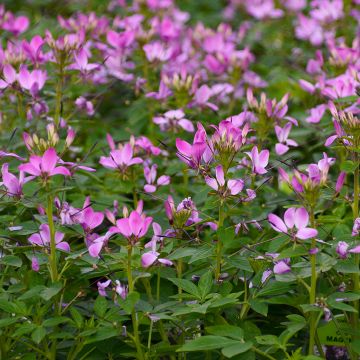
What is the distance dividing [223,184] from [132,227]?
0.79 ft

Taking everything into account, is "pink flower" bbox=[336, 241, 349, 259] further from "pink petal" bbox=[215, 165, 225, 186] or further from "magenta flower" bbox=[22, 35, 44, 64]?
"magenta flower" bbox=[22, 35, 44, 64]

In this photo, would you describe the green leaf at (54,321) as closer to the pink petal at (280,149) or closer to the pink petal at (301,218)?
the pink petal at (301,218)

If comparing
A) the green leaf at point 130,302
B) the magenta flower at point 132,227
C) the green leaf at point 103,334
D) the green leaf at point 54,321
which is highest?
the magenta flower at point 132,227

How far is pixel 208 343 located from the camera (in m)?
1.54

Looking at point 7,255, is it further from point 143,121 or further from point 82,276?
point 143,121

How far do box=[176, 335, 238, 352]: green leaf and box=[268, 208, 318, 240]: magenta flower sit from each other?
0.27 m

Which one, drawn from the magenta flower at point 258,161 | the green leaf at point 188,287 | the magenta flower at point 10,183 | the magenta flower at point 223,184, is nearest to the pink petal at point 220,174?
the magenta flower at point 223,184

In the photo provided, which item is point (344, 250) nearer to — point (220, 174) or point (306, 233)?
point (306, 233)

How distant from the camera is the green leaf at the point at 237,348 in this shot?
1.48m

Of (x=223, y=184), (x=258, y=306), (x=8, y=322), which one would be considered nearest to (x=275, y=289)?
(x=258, y=306)

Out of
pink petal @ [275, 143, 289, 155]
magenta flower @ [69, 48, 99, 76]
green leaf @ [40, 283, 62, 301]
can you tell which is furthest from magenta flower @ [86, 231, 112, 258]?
magenta flower @ [69, 48, 99, 76]

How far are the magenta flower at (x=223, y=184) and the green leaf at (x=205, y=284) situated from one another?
21 centimetres

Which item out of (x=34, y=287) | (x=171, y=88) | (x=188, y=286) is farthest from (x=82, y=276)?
(x=171, y=88)

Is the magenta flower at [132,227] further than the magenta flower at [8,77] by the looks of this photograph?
No
